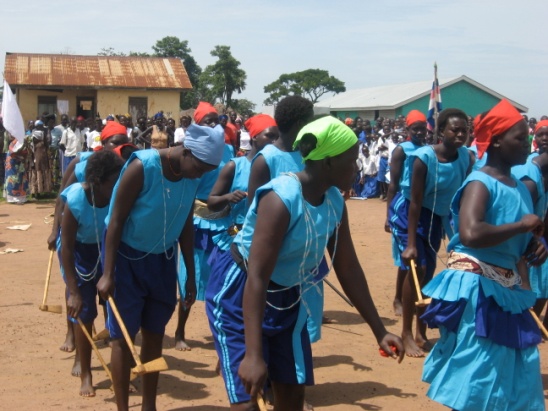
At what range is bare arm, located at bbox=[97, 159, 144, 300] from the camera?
4.45m

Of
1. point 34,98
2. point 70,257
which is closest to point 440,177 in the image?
point 70,257

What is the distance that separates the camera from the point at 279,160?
16.5ft

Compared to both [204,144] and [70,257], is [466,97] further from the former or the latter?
[204,144]

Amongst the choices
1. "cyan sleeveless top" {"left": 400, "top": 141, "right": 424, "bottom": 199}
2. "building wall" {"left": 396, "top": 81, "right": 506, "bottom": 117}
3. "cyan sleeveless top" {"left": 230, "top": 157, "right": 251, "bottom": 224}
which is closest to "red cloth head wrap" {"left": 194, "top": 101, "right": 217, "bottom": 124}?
"cyan sleeveless top" {"left": 230, "top": 157, "right": 251, "bottom": 224}

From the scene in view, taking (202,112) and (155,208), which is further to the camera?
(202,112)

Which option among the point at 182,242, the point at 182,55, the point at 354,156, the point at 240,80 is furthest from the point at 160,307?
the point at 182,55

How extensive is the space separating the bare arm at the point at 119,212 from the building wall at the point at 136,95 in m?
26.1

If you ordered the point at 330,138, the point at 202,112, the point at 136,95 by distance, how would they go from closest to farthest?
the point at 330,138 → the point at 202,112 → the point at 136,95

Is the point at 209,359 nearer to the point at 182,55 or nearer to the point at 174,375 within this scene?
the point at 174,375

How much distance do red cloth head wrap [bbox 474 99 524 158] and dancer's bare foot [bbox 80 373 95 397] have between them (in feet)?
10.5

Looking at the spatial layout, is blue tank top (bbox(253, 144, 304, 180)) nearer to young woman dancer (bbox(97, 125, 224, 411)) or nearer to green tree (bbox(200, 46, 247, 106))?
young woman dancer (bbox(97, 125, 224, 411))

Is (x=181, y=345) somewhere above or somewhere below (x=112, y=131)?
below

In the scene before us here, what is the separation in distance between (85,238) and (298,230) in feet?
8.53

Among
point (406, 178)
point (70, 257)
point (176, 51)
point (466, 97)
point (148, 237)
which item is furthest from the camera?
point (176, 51)
